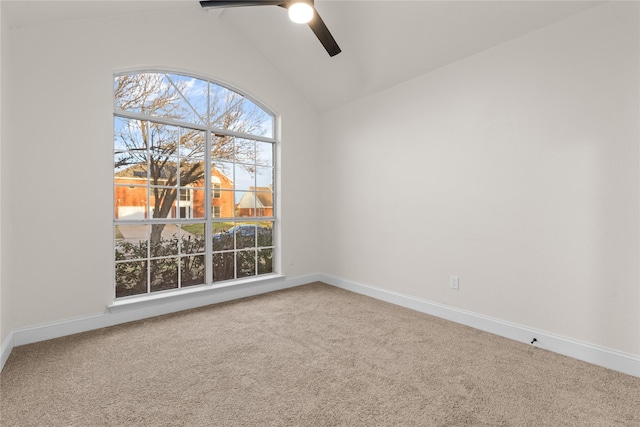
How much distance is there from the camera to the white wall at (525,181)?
211cm

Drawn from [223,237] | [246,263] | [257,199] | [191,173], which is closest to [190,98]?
[191,173]

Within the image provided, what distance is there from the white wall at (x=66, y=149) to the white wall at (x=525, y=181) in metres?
2.54

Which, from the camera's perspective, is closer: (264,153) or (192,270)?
(192,270)

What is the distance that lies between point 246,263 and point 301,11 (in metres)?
2.81

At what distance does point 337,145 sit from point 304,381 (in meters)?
3.02

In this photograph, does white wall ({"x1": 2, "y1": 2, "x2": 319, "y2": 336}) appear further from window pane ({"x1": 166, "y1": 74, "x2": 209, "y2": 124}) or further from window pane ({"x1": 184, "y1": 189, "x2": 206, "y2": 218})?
window pane ({"x1": 184, "y1": 189, "x2": 206, "y2": 218})

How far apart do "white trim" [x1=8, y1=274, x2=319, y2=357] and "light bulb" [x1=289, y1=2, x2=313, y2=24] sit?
273 cm

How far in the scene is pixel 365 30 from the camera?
10.0 ft

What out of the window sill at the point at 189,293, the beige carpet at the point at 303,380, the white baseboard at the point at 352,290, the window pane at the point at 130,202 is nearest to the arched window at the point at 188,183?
the window pane at the point at 130,202

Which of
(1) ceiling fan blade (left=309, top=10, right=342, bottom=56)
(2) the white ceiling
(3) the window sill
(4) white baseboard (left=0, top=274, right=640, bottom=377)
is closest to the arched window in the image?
(3) the window sill

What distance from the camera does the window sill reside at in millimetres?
2941

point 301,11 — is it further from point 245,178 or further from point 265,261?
point 265,261

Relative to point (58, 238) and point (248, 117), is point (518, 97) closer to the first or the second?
point (248, 117)

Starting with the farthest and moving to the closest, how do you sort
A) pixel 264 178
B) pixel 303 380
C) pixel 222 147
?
pixel 264 178
pixel 222 147
pixel 303 380
